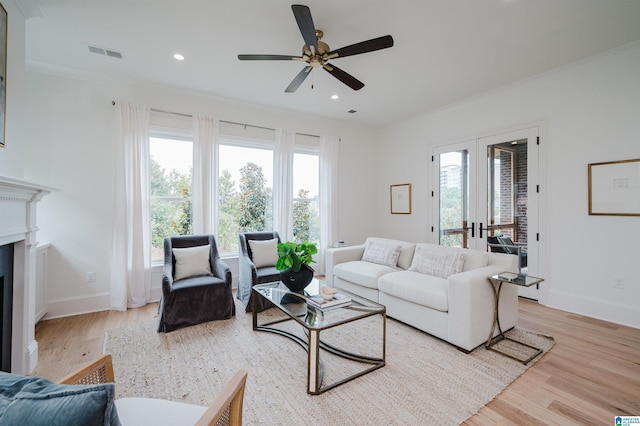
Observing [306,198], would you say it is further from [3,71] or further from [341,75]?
[3,71]

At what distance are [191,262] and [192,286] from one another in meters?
0.42

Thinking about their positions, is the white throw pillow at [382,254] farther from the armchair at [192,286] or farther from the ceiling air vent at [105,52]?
the ceiling air vent at [105,52]

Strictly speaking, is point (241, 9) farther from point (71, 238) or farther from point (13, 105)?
point (71, 238)

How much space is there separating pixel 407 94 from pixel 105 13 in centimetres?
360

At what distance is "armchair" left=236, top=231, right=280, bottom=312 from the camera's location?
335cm

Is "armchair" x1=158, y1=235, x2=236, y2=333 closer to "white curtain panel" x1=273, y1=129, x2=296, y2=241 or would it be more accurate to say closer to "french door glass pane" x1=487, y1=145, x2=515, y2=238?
"white curtain panel" x1=273, y1=129, x2=296, y2=241

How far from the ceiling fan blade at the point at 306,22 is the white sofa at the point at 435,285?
234 centimetres

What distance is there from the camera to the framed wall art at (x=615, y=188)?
9.52ft

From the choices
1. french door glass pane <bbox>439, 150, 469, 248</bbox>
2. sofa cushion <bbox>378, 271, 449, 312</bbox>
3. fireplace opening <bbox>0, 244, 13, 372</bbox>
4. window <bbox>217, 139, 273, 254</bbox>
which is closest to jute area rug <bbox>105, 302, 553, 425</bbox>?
sofa cushion <bbox>378, 271, 449, 312</bbox>

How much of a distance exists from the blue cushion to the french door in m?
4.50

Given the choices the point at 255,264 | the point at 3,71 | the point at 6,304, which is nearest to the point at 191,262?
the point at 255,264

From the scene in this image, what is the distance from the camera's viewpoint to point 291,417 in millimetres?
1687

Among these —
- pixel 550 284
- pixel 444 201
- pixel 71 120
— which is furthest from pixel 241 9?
pixel 550 284

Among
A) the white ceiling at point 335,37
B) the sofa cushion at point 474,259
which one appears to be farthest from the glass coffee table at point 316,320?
the white ceiling at point 335,37
